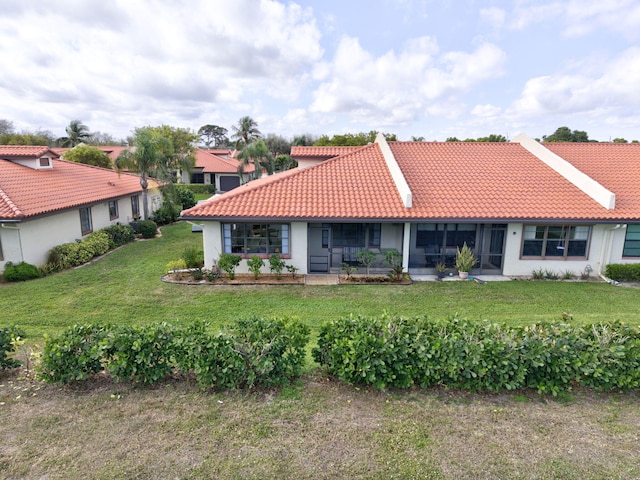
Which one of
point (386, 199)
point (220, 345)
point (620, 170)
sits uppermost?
point (620, 170)

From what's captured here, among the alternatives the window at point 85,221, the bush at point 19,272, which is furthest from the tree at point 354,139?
the bush at point 19,272

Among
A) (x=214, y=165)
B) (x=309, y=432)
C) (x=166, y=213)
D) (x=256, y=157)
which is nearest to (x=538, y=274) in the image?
(x=309, y=432)

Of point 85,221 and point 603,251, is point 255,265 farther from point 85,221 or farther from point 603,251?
point 603,251

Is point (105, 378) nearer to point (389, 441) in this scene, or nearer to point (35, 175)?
point (389, 441)

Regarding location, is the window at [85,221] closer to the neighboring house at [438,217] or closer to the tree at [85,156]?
the neighboring house at [438,217]

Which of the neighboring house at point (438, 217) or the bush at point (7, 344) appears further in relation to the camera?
the neighboring house at point (438, 217)

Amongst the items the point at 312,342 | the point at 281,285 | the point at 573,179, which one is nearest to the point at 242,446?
the point at 312,342
